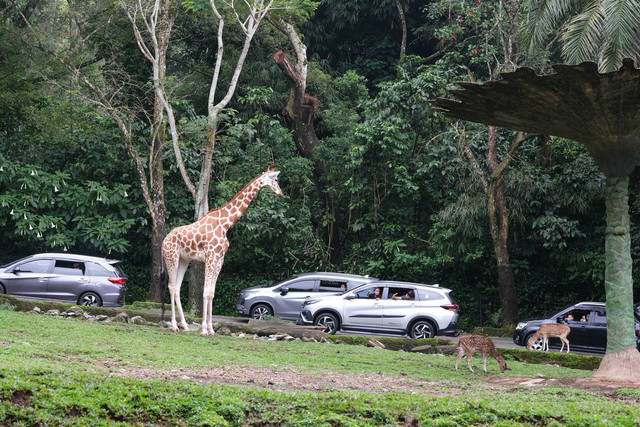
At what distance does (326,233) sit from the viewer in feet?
102

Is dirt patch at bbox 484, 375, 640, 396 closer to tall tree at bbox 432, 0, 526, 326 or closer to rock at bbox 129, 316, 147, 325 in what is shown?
rock at bbox 129, 316, 147, 325

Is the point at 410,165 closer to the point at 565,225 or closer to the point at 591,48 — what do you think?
the point at 565,225

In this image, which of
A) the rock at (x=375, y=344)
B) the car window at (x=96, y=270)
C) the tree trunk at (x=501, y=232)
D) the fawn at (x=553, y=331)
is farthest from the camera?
the tree trunk at (x=501, y=232)

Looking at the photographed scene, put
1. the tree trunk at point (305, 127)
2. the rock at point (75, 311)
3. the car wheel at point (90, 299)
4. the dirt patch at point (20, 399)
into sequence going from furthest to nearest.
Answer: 1. the tree trunk at point (305, 127)
2. the car wheel at point (90, 299)
3. the rock at point (75, 311)
4. the dirt patch at point (20, 399)

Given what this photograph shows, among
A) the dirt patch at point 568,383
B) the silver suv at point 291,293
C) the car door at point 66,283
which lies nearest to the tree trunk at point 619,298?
the dirt patch at point 568,383

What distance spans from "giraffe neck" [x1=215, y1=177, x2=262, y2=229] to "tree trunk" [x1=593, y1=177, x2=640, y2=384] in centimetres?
858

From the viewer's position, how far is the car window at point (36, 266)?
22031 millimetres

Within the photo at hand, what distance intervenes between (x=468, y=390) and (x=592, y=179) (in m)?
14.8

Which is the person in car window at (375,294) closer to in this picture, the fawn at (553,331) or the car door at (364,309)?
the car door at (364,309)

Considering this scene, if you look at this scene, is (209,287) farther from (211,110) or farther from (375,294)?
(211,110)

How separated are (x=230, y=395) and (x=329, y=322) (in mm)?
12033

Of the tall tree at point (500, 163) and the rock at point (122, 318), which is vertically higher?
the tall tree at point (500, 163)

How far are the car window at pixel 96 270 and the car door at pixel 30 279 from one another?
1148mm

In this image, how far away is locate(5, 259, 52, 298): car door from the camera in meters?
21.9
